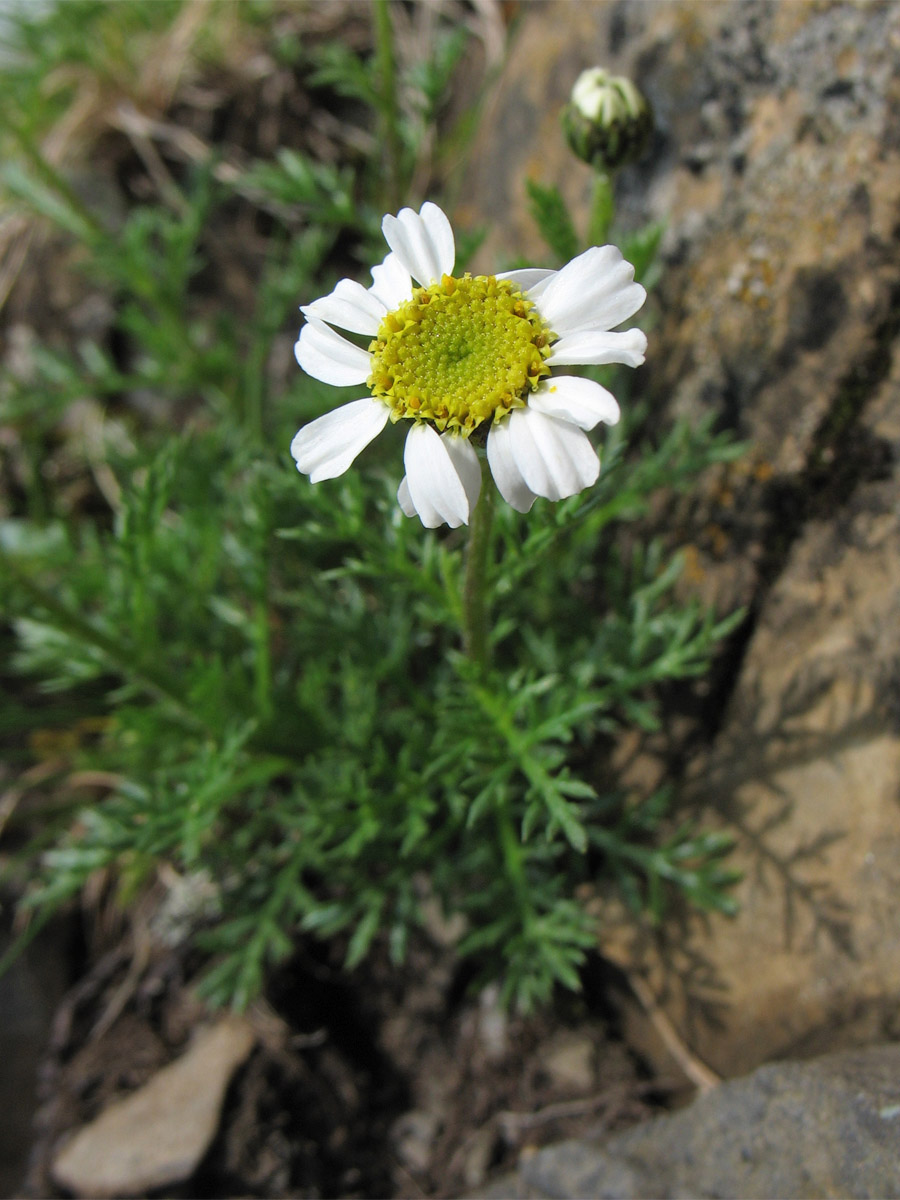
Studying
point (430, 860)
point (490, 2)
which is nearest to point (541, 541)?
point (430, 860)

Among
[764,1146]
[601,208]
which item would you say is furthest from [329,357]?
[764,1146]

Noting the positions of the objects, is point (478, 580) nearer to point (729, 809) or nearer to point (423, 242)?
point (423, 242)

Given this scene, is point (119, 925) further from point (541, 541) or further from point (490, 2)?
point (490, 2)

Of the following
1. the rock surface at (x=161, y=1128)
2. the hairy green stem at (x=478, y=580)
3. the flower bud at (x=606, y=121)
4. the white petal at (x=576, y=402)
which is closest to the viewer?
the white petal at (x=576, y=402)

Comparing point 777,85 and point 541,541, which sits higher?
point 777,85

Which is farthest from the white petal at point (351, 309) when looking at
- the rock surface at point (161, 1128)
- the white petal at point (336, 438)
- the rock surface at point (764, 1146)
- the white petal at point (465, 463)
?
the rock surface at point (161, 1128)

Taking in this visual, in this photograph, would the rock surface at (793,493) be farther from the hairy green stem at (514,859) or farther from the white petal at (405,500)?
the white petal at (405,500)
